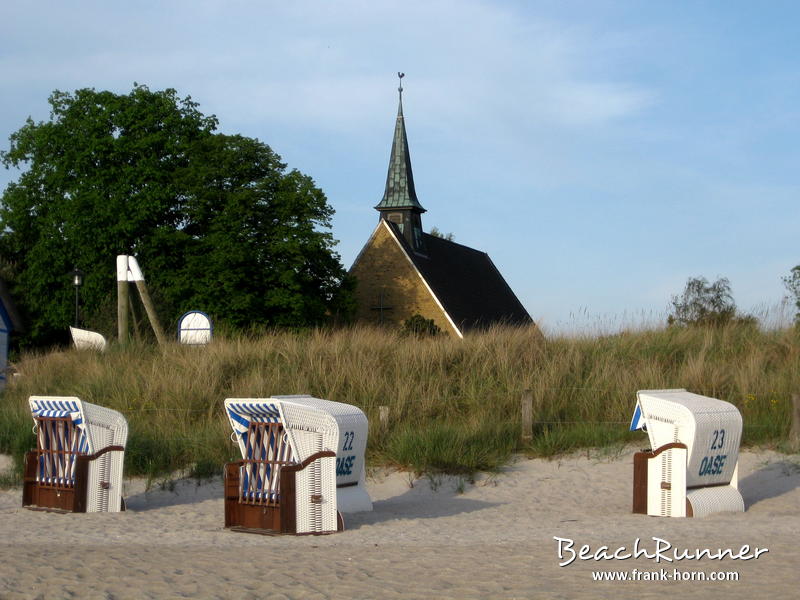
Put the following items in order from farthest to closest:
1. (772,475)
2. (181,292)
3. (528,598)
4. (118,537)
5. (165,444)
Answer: (181,292), (165,444), (772,475), (118,537), (528,598)

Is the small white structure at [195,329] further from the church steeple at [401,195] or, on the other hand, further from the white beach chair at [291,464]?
the church steeple at [401,195]

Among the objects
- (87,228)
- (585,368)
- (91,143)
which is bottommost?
(585,368)

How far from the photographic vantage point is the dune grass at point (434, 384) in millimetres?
15781

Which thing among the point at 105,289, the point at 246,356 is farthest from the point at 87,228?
the point at 246,356

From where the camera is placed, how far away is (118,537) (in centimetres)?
1018

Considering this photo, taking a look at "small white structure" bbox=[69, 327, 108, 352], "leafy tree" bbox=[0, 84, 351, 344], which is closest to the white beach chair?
"small white structure" bbox=[69, 327, 108, 352]

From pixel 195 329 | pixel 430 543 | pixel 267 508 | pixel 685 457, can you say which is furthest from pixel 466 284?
pixel 430 543

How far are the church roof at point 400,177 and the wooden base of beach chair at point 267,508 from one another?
46493mm

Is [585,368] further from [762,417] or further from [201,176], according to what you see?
[201,176]

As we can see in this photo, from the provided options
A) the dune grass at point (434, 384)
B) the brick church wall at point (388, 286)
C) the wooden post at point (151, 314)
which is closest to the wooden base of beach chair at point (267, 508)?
the dune grass at point (434, 384)

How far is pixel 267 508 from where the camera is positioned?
1074cm

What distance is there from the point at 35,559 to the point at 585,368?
1326 cm

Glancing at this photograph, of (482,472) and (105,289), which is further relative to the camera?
(105,289)

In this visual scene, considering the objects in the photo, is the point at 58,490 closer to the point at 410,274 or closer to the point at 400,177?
the point at 410,274
